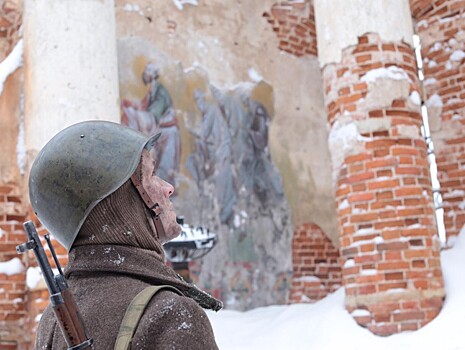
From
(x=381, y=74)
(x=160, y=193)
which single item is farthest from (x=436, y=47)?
(x=160, y=193)

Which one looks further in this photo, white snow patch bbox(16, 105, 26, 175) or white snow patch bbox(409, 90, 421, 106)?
white snow patch bbox(16, 105, 26, 175)

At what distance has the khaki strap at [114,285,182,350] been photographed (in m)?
1.35

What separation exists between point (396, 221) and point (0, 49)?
3.56 metres

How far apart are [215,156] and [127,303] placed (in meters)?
5.38

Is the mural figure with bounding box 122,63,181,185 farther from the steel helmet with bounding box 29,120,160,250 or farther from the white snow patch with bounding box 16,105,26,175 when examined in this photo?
the steel helmet with bounding box 29,120,160,250

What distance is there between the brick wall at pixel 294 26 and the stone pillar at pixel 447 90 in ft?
4.56

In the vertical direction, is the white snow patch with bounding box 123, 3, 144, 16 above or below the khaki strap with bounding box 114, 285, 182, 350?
above

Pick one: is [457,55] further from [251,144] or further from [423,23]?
[251,144]

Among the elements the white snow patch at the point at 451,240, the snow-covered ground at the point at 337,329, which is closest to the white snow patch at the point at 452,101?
the white snow patch at the point at 451,240

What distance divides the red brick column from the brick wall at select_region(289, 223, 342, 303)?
89.3 inches

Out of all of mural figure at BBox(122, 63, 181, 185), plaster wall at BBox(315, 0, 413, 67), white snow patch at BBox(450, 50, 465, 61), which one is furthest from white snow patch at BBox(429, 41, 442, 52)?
mural figure at BBox(122, 63, 181, 185)

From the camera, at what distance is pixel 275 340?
16.6 feet

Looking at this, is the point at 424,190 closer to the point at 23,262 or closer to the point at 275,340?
the point at 275,340

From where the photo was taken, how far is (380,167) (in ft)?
15.7
